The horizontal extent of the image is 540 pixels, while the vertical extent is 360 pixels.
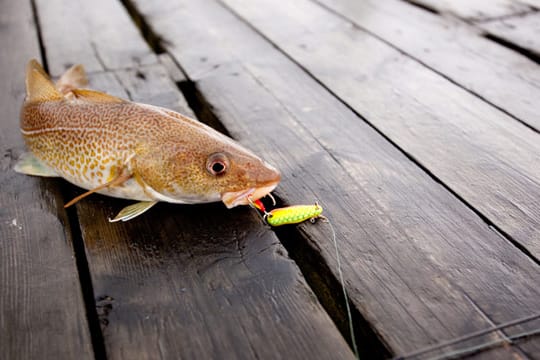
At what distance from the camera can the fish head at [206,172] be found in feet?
5.28

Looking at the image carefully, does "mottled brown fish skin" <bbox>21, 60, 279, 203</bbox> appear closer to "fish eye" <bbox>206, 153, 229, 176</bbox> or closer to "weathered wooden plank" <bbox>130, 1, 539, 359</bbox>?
"fish eye" <bbox>206, 153, 229, 176</bbox>

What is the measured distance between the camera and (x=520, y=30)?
133 inches

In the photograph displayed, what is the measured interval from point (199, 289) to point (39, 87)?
110 cm

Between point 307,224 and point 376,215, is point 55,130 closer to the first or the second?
point 307,224

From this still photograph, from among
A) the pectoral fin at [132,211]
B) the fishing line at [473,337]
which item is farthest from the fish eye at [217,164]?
the fishing line at [473,337]

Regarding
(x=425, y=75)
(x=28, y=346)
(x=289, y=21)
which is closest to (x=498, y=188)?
(x=425, y=75)

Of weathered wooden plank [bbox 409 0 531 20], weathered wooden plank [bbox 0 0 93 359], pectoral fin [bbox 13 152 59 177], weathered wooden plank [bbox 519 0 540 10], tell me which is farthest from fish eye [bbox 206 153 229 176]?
weathered wooden plank [bbox 519 0 540 10]

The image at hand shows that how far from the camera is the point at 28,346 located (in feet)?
4.13

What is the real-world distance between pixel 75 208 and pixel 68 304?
1.48 ft

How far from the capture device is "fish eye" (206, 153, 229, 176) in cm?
160

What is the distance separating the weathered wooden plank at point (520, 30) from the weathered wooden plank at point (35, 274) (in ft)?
9.55

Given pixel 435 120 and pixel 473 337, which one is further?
pixel 435 120

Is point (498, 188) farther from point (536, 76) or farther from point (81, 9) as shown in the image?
point (81, 9)

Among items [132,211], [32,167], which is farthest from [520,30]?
[32,167]
